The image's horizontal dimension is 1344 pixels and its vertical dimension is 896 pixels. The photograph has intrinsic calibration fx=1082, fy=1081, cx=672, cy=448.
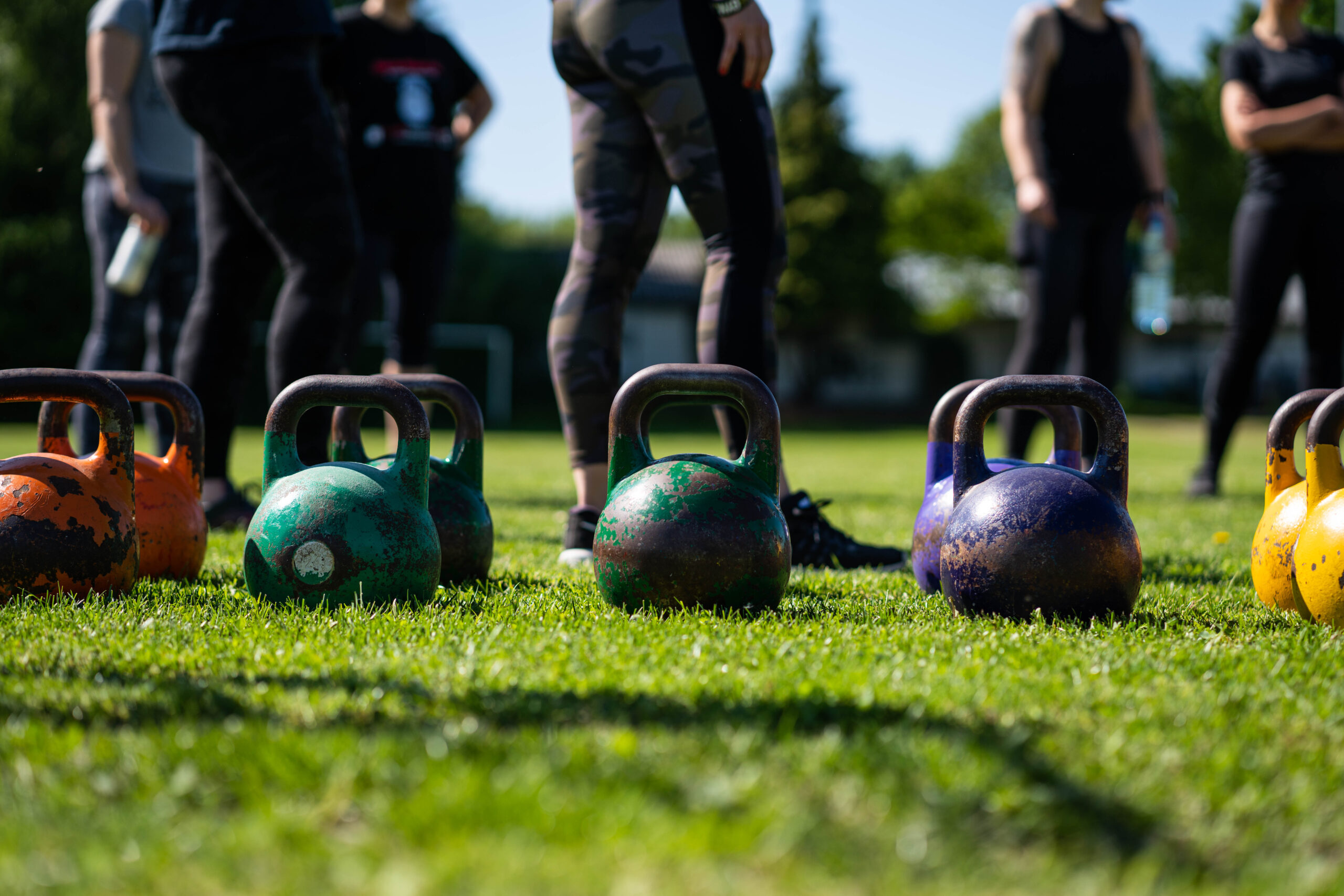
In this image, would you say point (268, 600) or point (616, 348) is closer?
point (268, 600)

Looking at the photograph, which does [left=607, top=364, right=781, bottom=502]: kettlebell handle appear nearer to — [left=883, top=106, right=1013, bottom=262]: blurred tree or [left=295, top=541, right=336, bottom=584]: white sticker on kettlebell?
[left=295, top=541, right=336, bottom=584]: white sticker on kettlebell

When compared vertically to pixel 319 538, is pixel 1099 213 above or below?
above

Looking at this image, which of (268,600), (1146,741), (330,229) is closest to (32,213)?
(330,229)

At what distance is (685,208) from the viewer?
330 centimetres

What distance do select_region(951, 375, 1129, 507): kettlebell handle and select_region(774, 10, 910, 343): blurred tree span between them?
36194mm

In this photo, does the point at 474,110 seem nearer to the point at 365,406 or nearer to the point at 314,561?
the point at 365,406

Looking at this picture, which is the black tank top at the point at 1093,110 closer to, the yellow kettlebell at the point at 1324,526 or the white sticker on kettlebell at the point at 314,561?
the yellow kettlebell at the point at 1324,526

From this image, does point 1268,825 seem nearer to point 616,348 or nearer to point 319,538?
point 319,538

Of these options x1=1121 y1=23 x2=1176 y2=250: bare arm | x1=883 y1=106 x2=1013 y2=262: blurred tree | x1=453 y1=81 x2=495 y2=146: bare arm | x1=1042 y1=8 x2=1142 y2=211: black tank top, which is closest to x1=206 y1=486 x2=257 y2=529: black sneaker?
x1=453 y1=81 x2=495 y2=146: bare arm

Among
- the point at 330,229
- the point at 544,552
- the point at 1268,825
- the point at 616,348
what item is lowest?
the point at 544,552

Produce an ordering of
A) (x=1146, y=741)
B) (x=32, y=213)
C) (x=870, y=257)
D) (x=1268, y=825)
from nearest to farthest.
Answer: (x=1268, y=825)
(x=1146, y=741)
(x=32, y=213)
(x=870, y=257)

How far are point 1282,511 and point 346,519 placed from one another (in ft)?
7.43

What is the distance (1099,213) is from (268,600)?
411cm

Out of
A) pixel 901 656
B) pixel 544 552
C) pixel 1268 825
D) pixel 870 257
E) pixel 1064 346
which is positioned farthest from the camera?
pixel 870 257
